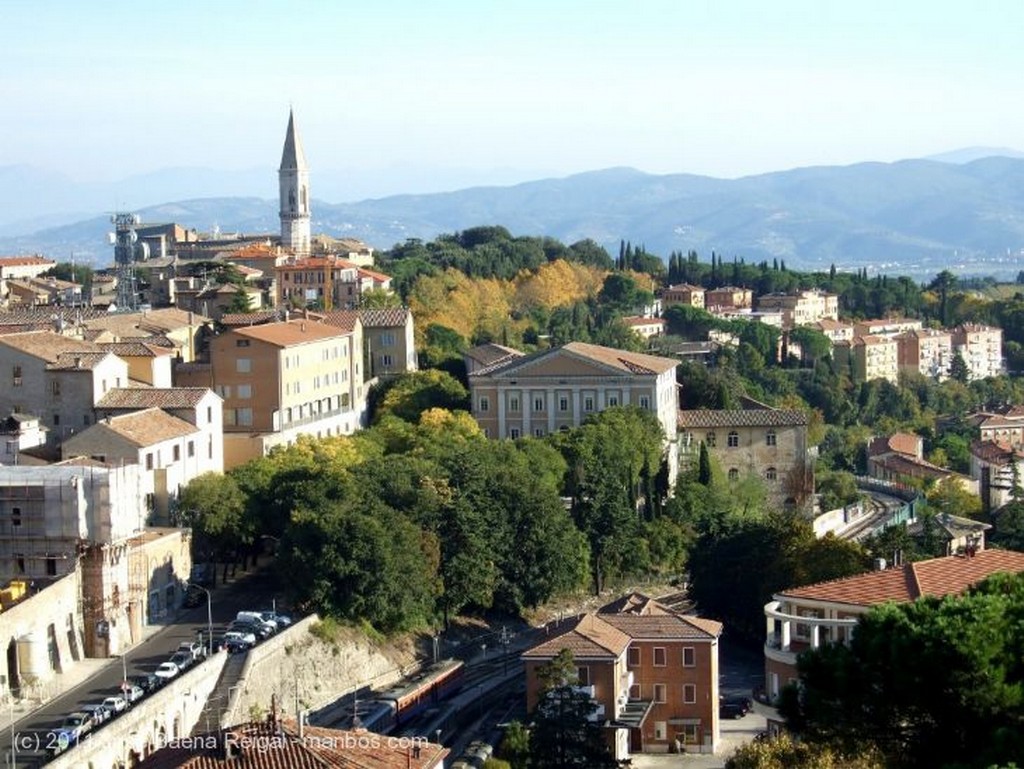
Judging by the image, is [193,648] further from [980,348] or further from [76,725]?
[980,348]

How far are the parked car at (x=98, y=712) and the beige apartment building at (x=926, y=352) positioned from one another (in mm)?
75688

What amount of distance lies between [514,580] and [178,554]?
9800mm

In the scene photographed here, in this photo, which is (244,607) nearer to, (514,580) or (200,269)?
(514,580)

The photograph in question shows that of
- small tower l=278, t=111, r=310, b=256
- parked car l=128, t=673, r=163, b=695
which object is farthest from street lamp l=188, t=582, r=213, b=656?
small tower l=278, t=111, r=310, b=256

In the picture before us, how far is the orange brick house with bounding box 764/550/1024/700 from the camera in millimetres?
37875

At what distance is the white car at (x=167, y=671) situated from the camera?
38406 millimetres

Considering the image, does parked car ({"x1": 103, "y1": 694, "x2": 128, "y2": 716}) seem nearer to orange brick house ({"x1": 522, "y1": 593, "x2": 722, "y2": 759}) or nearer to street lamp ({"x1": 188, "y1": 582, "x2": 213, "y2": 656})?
street lamp ({"x1": 188, "y1": 582, "x2": 213, "y2": 656})

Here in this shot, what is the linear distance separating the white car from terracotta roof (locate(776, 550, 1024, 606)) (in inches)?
471

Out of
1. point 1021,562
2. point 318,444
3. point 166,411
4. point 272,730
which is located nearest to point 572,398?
point 318,444

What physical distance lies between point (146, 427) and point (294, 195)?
5883cm

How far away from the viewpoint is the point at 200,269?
79625mm

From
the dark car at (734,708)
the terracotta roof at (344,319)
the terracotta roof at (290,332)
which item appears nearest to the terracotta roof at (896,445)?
the terracotta roof at (344,319)

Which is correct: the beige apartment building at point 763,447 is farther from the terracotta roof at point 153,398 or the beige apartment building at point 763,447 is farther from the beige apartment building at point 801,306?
the beige apartment building at point 801,306

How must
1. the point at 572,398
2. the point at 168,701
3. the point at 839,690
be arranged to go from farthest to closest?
the point at 572,398 → the point at 168,701 → the point at 839,690
